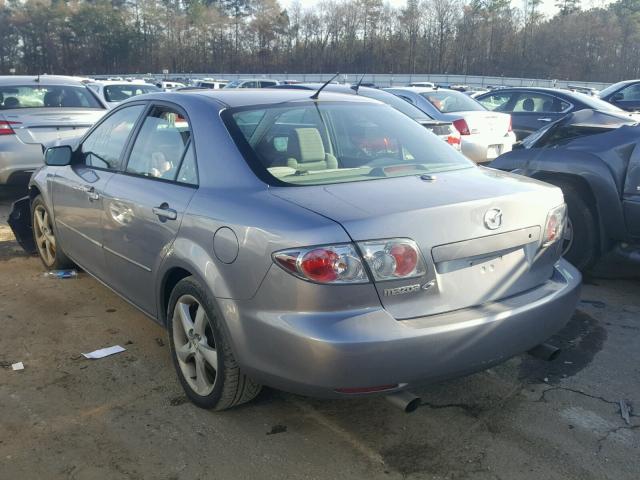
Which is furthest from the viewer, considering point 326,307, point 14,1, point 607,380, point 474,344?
point 14,1

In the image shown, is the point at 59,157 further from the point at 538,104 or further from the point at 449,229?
the point at 538,104

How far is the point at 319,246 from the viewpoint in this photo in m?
2.39

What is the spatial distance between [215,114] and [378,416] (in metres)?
1.78

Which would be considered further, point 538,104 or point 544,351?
point 538,104

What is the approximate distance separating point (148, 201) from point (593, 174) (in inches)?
135

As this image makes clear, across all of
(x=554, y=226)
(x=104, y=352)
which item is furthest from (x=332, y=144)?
(x=104, y=352)

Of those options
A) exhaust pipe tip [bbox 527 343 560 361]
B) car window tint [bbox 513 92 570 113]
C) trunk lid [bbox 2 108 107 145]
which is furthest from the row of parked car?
car window tint [bbox 513 92 570 113]

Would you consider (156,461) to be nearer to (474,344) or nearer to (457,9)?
(474,344)

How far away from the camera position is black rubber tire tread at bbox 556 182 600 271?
Result: 16.2 feet

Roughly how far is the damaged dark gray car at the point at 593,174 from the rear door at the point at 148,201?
323cm

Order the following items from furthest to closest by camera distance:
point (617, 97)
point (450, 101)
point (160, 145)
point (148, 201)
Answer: point (617, 97), point (450, 101), point (160, 145), point (148, 201)

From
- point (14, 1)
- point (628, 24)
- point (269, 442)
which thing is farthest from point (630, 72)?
point (14, 1)

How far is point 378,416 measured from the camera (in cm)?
307

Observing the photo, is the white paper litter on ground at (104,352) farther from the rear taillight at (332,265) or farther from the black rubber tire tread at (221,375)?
the rear taillight at (332,265)
